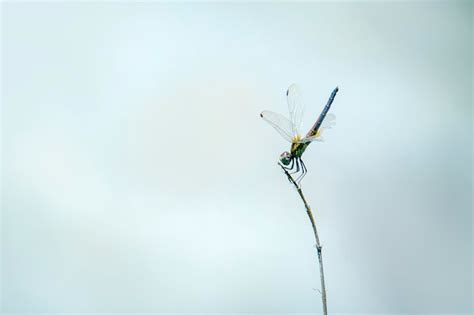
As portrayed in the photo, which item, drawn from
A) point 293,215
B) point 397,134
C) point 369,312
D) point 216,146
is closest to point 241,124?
point 216,146

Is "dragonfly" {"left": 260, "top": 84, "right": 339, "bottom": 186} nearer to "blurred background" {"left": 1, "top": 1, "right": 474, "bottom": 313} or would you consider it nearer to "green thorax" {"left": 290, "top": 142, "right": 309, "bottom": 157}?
"green thorax" {"left": 290, "top": 142, "right": 309, "bottom": 157}

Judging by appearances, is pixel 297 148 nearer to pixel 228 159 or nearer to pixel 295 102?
pixel 295 102

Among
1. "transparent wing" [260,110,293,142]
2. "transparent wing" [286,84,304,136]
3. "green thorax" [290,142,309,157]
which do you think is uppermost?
"transparent wing" [286,84,304,136]

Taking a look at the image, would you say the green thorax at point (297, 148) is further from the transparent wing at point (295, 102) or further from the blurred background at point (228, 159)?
the blurred background at point (228, 159)

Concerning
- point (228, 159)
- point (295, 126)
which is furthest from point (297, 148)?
point (228, 159)

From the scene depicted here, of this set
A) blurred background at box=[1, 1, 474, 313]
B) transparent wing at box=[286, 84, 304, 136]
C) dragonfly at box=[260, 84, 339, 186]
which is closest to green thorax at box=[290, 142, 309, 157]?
dragonfly at box=[260, 84, 339, 186]

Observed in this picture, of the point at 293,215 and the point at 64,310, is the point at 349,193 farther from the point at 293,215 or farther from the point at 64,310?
the point at 64,310

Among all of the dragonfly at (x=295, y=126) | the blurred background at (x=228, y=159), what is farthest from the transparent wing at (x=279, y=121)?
the blurred background at (x=228, y=159)
